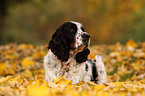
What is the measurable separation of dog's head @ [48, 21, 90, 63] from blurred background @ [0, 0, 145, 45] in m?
9.88

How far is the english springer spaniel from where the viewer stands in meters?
3.25

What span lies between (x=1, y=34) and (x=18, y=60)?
716 cm

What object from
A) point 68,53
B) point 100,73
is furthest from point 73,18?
point 68,53

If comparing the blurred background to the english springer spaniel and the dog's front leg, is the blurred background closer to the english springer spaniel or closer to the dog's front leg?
the dog's front leg

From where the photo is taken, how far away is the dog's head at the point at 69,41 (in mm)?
3217

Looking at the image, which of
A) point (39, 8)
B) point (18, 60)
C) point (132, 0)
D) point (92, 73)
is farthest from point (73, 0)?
point (92, 73)

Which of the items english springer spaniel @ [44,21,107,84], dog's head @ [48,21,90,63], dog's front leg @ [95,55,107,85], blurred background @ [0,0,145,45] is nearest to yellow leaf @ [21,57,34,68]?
dog's front leg @ [95,55,107,85]

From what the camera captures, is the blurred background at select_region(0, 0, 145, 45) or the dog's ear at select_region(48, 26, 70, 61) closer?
the dog's ear at select_region(48, 26, 70, 61)

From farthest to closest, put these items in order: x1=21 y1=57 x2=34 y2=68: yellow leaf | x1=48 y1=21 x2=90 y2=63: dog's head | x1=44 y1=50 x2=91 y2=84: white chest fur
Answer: x1=21 y1=57 x2=34 y2=68: yellow leaf, x1=44 y1=50 x2=91 y2=84: white chest fur, x1=48 y1=21 x2=90 y2=63: dog's head

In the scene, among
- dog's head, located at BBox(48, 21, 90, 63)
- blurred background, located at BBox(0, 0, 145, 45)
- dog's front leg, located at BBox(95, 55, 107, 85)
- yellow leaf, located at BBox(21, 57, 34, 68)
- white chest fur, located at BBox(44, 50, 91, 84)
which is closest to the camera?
dog's head, located at BBox(48, 21, 90, 63)

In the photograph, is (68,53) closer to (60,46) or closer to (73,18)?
(60,46)

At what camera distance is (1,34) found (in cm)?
1323

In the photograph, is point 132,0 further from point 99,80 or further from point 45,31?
point 99,80

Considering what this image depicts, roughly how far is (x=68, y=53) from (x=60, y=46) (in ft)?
0.56
